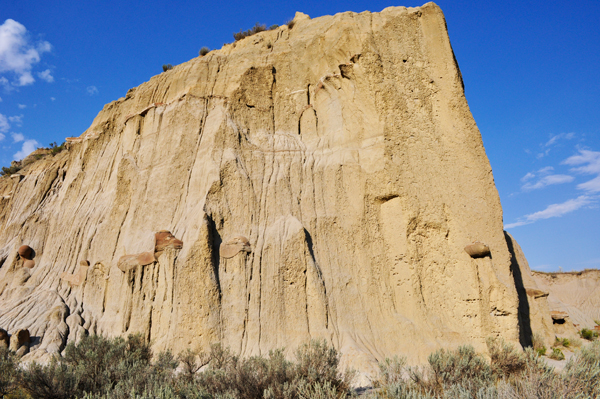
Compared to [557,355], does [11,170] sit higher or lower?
higher

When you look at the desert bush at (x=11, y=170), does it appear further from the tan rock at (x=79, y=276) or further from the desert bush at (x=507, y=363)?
the desert bush at (x=507, y=363)

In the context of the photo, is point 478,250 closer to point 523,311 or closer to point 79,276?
point 523,311

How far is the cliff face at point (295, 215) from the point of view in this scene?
1172cm

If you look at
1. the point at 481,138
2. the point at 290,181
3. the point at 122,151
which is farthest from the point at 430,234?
the point at 122,151

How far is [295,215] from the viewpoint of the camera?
1369cm

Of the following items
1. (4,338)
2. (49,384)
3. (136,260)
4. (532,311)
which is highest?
(136,260)

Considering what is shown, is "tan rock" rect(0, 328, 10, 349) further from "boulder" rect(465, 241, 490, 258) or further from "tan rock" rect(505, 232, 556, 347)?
"tan rock" rect(505, 232, 556, 347)

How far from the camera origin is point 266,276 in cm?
1238

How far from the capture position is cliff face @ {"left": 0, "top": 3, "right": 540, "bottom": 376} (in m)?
11.7

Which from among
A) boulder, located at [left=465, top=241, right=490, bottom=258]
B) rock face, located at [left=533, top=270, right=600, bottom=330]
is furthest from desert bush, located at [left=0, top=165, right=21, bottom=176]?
rock face, located at [left=533, top=270, right=600, bottom=330]

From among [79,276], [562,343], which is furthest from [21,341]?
[562,343]

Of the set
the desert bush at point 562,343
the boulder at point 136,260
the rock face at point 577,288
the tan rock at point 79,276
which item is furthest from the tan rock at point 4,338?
the rock face at point 577,288

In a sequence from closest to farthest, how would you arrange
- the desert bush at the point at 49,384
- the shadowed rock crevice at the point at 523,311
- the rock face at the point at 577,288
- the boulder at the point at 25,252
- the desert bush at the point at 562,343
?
1. the desert bush at the point at 49,384
2. the shadowed rock crevice at the point at 523,311
3. the desert bush at the point at 562,343
4. the boulder at the point at 25,252
5. the rock face at the point at 577,288

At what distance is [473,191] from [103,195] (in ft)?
47.5
